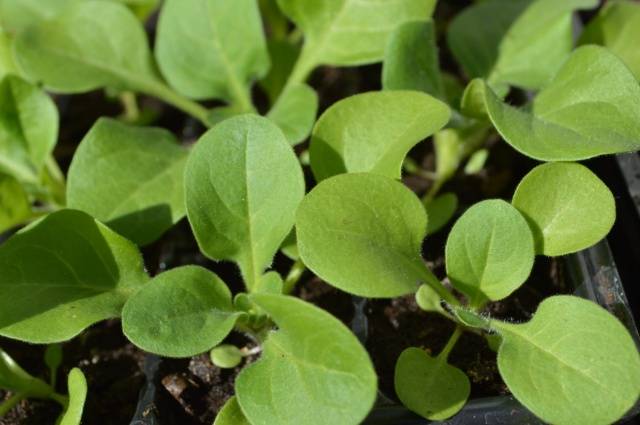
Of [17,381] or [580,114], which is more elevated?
[580,114]

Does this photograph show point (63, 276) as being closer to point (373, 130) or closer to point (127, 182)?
point (127, 182)

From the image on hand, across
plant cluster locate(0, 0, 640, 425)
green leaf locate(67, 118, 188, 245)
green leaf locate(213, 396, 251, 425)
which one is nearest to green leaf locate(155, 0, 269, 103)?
plant cluster locate(0, 0, 640, 425)

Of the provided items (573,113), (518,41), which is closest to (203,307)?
(573,113)

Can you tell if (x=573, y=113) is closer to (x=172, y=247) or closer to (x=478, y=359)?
(x=478, y=359)

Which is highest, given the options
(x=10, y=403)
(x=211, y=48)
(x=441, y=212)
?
(x=211, y=48)

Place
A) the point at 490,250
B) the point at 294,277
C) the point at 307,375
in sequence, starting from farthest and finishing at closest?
1. the point at 294,277
2. the point at 490,250
3. the point at 307,375

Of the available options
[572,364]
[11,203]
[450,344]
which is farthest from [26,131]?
[572,364]
